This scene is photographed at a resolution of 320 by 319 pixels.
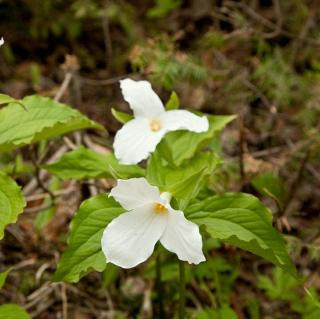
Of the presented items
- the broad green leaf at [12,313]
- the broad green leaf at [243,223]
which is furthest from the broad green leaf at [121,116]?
the broad green leaf at [12,313]

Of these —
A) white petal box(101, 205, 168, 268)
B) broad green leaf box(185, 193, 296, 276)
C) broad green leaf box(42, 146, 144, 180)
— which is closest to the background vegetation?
broad green leaf box(42, 146, 144, 180)

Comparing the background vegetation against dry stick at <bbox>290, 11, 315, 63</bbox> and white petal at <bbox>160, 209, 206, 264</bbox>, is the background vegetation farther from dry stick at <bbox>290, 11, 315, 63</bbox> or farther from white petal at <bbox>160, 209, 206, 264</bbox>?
white petal at <bbox>160, 209, 206, 264</bbox>

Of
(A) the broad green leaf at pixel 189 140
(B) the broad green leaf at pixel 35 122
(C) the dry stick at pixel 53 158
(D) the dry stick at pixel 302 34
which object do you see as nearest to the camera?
(B) the broad green leaf at pixel 35 122

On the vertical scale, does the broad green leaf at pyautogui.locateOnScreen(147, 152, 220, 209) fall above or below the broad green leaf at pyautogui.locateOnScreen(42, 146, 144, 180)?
above

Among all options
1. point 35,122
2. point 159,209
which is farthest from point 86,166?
point 159,209

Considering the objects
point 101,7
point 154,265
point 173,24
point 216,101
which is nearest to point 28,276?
point 154,265

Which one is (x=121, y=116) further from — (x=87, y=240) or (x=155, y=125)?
(x=87, y=240)

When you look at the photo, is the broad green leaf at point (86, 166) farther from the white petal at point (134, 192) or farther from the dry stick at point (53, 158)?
the dry stick at point (53, 158)
